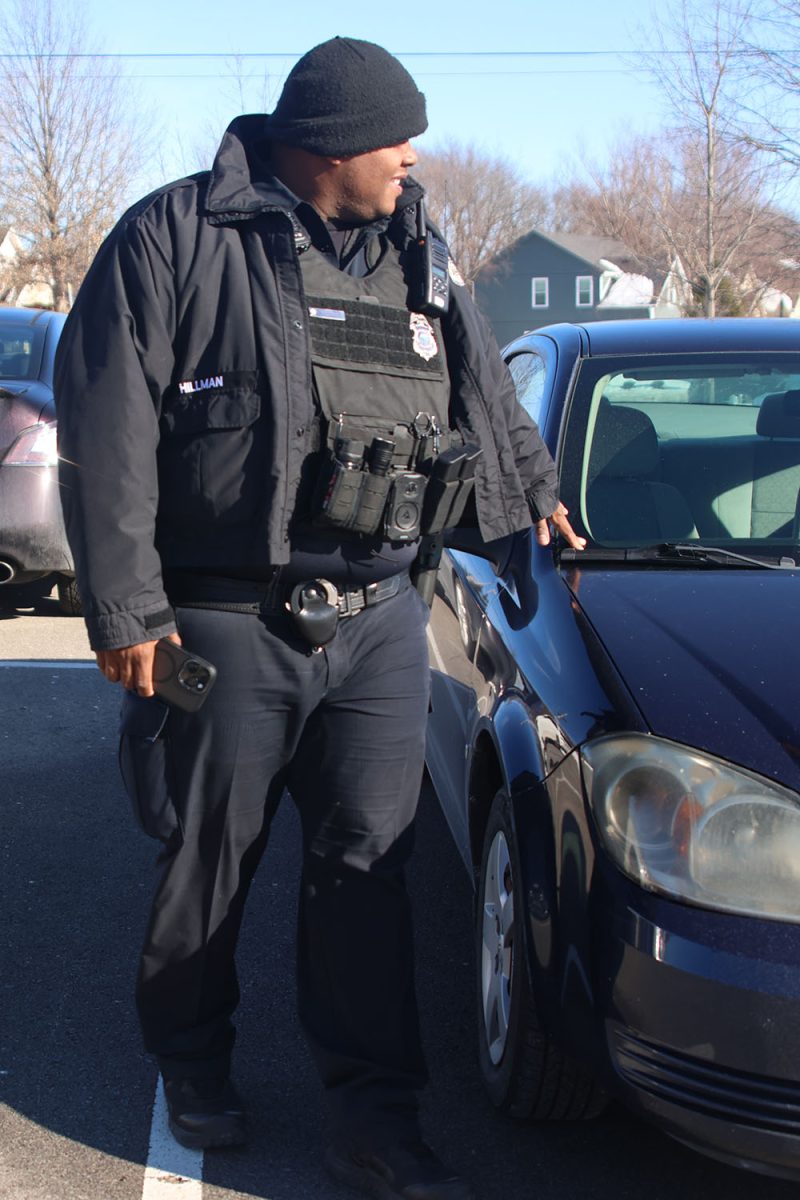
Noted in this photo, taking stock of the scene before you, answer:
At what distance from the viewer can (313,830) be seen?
2.57 m

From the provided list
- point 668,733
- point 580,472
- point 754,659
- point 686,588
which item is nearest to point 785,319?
point 580,472

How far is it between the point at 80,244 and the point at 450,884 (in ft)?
112

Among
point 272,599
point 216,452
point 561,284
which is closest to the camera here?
point 216,452

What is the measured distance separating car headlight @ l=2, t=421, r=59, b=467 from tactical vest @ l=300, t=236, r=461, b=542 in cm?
448

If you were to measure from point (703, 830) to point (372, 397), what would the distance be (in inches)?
36.3

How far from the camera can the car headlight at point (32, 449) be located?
6.62 meters

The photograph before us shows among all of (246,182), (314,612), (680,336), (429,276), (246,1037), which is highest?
(246,182)

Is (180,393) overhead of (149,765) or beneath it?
overhead

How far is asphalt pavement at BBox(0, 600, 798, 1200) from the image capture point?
2.52 m

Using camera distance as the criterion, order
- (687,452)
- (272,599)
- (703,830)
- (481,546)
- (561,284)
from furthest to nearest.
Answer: (561,284) → (687,452) → (481,546) → (272,599) → (703,830)

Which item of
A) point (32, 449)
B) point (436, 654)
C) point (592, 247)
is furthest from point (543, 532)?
point (592, 247)

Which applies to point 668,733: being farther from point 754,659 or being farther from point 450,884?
point 450,884

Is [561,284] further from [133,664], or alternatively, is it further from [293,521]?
[133,664]

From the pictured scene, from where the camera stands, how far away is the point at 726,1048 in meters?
2.01
